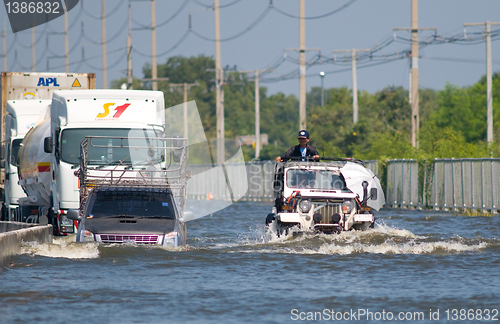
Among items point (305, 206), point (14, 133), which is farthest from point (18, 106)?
point (305, 206)

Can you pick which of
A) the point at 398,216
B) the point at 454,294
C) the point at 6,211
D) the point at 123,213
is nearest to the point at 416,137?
the point at 398,216

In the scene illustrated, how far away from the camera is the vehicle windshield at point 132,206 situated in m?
14.3

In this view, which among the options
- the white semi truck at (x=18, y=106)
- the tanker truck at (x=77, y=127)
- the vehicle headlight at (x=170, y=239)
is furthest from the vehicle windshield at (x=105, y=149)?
the white semi truck at (x=18, y=106)

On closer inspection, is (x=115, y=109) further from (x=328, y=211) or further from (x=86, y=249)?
(x=86, y=249)

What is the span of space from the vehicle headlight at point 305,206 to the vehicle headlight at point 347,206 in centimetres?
65

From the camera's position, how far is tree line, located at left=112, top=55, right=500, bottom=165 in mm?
40656

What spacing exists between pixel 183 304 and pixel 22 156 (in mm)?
13576

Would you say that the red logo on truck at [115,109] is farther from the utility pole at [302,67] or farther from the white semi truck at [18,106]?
the utility pole at [302,67]

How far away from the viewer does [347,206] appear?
16016mm

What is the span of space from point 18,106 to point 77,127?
647 cm

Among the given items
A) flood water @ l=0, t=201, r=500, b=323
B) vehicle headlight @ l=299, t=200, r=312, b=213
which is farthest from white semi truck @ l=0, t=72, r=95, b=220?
vehicle headlight @ l=299, t=200, r=312, b=213

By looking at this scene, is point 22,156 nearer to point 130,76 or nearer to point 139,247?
point 139,247

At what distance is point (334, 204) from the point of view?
16.0m

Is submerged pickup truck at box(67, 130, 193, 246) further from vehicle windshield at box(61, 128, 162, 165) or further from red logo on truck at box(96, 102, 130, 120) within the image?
red logo on truck at box(96, 102, 130, 120)
